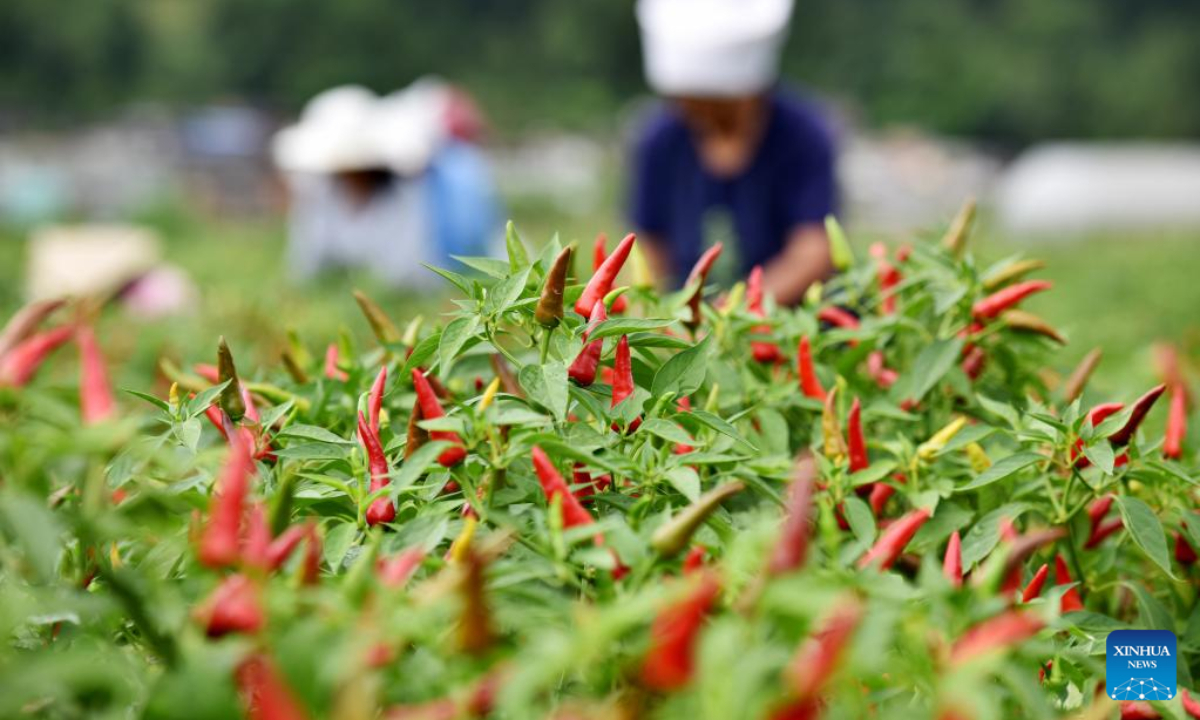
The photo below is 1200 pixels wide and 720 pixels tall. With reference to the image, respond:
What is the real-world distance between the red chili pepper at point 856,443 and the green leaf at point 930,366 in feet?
0.36

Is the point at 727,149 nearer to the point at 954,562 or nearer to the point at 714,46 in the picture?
the point at 714,46

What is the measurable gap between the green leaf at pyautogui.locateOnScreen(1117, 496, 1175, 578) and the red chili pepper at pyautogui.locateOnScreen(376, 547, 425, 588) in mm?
621

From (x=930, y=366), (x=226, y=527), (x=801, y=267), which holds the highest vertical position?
(x=226, y=527)

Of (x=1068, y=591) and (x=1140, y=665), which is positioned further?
(x=1068, y=591)

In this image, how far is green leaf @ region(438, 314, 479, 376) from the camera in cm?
100

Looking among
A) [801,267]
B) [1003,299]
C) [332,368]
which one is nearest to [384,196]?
[801,267]

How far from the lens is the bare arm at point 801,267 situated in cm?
269

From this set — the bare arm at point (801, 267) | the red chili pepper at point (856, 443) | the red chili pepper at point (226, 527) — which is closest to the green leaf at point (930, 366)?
the red chili pepper at point (856, 443)

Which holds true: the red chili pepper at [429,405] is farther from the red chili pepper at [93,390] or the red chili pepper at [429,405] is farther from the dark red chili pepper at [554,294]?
the red chili pepper at [93,390]

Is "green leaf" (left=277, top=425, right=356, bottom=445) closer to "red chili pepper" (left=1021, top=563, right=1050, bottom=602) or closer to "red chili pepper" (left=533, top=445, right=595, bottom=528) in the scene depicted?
"red chili pepper" (left=533, top=445, right=595, bottom=528)

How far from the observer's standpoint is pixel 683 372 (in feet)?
3.54

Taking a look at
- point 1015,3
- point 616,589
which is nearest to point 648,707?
point 616,589

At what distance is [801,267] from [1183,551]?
1.61 metres

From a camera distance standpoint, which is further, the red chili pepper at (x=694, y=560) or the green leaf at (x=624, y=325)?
the green leaf at (x=624, y=325)
